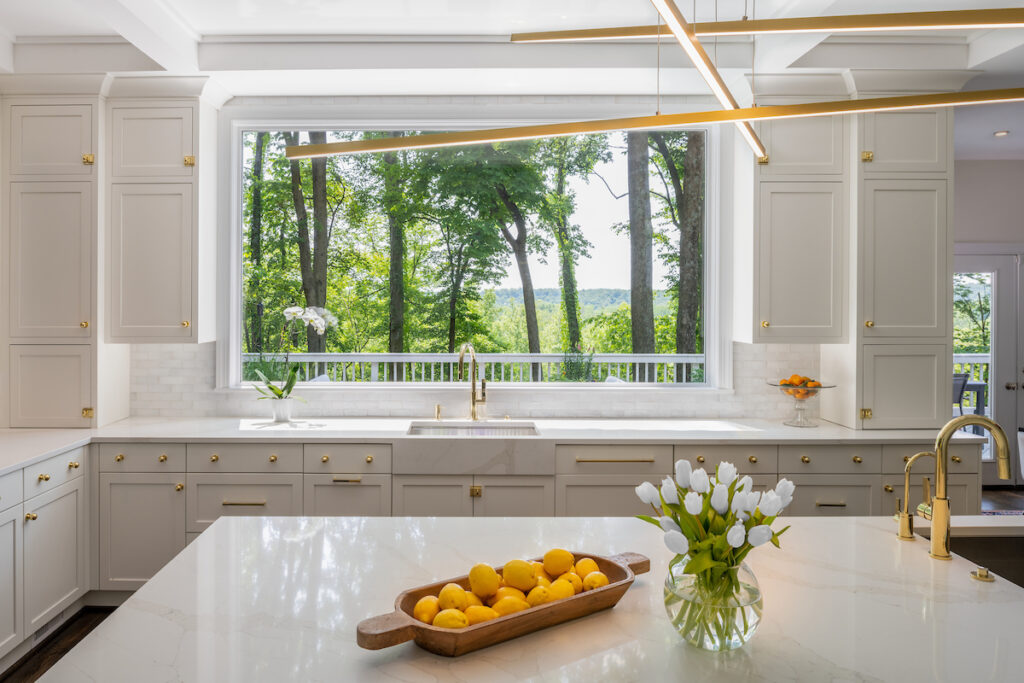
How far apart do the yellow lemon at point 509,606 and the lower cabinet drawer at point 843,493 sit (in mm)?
2563

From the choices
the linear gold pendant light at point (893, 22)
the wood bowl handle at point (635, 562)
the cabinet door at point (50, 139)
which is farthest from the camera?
the cabinet door at point (50, 139)

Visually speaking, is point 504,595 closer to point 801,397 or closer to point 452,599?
point 452,599

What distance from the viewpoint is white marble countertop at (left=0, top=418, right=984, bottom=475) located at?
363cm

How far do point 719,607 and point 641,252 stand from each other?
127 inches

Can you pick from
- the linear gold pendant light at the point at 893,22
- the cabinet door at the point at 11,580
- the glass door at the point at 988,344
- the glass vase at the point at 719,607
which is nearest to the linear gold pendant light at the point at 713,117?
the linear gold pendant light at the point at 893,22

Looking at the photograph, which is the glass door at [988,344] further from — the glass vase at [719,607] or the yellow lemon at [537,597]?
the yellow lemon at [537,597]

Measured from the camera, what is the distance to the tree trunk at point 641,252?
4.39m

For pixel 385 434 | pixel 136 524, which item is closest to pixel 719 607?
pixel 385 434

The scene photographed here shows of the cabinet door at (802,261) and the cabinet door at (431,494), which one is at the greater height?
the cabinet door at (802,261)

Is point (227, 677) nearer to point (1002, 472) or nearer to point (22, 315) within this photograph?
point (1002, 472)

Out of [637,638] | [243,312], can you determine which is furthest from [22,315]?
[637,638]

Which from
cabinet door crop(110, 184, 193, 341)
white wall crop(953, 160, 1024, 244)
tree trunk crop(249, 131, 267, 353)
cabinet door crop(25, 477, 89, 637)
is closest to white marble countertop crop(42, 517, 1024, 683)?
cabinet door crop(25, 477, 89, 637)

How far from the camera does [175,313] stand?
13.0ft

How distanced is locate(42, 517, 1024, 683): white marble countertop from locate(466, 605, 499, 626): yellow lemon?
59 millimetres
